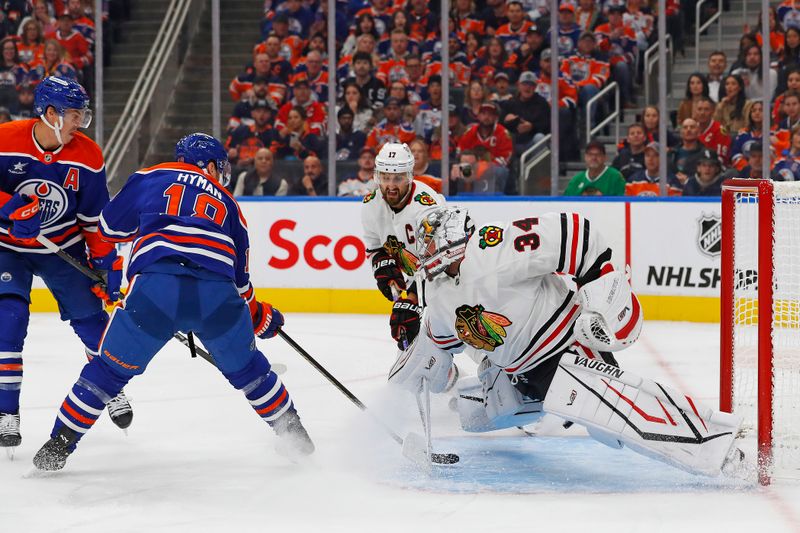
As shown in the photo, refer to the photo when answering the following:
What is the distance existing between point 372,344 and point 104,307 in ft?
8.23

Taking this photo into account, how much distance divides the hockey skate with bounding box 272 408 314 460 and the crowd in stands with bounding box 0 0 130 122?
5310mm

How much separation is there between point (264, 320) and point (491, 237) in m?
0.77

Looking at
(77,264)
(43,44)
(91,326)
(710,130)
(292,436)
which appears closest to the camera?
(292,436)

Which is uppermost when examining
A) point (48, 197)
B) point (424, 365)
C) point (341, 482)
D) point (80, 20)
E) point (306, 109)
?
point (80, 20)

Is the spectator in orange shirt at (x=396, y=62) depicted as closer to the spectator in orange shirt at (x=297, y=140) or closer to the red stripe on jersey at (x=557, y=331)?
the spectator in orange shirt at (x=297, y=140)

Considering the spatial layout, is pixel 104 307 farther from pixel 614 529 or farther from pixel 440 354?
pixel 614 529

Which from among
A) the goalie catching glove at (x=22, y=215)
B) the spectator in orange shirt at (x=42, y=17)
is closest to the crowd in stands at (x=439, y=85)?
the spectator in orange shirt at (x=42, y=17)

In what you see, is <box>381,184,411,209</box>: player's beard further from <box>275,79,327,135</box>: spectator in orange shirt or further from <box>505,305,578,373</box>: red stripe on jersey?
<box>275,79,327,135</box>: spectator in orange shirt

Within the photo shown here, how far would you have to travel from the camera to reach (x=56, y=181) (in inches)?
149

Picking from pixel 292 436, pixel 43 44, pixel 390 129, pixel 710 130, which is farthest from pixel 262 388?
pixel 43 44

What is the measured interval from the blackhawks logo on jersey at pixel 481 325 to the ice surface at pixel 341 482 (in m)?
0.39

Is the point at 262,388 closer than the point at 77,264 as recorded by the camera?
Yes

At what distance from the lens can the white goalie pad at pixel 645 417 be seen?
316cm

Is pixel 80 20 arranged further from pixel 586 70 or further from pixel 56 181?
pixel 56 181
